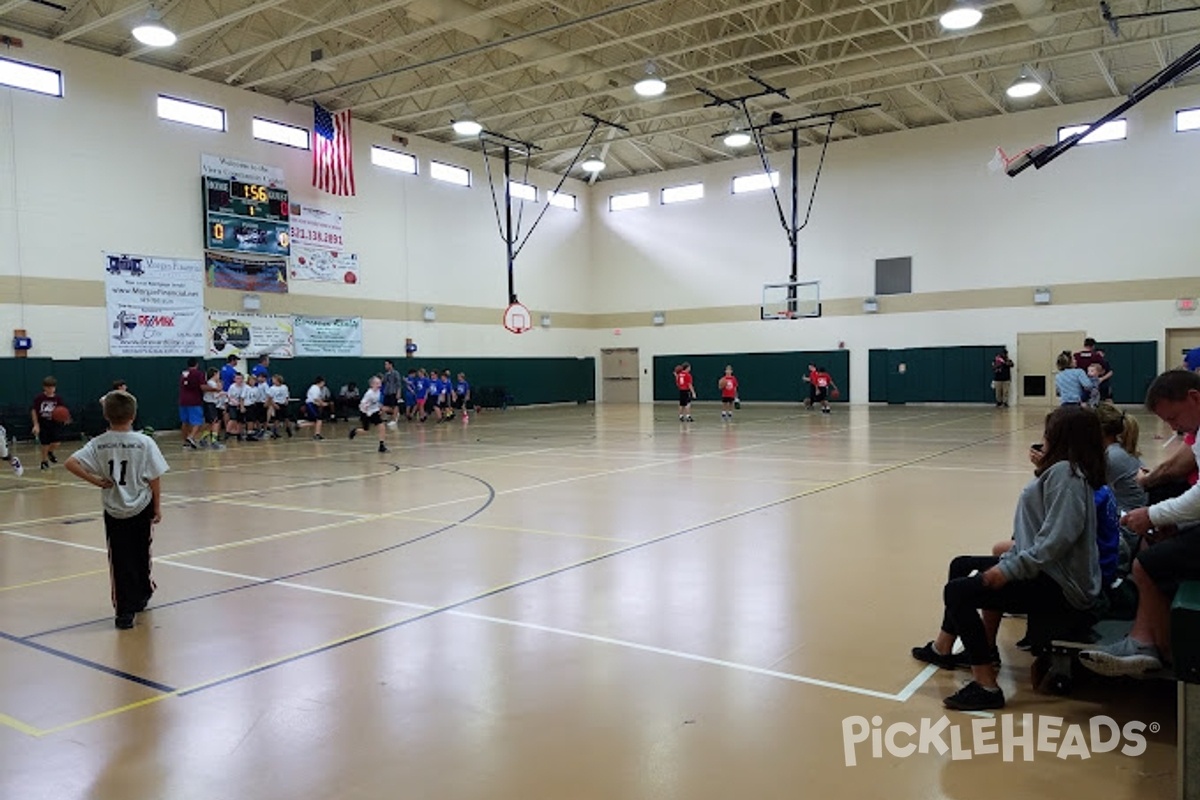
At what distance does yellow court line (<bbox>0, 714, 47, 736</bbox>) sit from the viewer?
404 cm

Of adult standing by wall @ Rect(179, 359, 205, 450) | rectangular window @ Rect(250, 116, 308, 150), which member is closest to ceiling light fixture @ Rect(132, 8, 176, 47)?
adult standing by wall @ Rect(179, 359, 205, 450)

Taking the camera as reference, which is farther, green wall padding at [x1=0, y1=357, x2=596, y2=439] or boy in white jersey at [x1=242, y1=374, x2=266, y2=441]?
boy in white jersey at [x1=242, y1=374, x2=266, y2=441]

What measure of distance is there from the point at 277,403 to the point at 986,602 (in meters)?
21.2

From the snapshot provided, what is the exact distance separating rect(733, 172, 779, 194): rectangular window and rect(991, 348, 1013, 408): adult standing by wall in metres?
10.0

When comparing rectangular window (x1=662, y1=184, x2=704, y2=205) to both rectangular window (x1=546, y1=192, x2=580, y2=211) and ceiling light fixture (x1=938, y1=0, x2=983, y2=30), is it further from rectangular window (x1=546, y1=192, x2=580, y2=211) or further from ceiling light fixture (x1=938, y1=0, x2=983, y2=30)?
ceiling light fixture (x1=938, y1=0, x2=983, y2=30)

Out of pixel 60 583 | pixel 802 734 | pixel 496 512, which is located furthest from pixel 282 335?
pixel 802 734

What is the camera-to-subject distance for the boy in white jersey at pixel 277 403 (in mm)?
22359

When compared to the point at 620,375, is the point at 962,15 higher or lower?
higher

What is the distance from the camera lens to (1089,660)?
3885mm

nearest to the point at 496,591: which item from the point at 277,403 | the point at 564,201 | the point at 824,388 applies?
the point at 277,403

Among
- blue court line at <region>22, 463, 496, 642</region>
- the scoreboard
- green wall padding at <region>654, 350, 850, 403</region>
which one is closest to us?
blue court line at <region>22, 463, 496, 642</region>

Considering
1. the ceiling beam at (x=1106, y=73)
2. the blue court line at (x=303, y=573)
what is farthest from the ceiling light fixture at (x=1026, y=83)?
the blue court line at (x=303, y=573)

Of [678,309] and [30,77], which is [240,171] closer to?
[30,77]

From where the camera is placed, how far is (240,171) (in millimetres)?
24203
